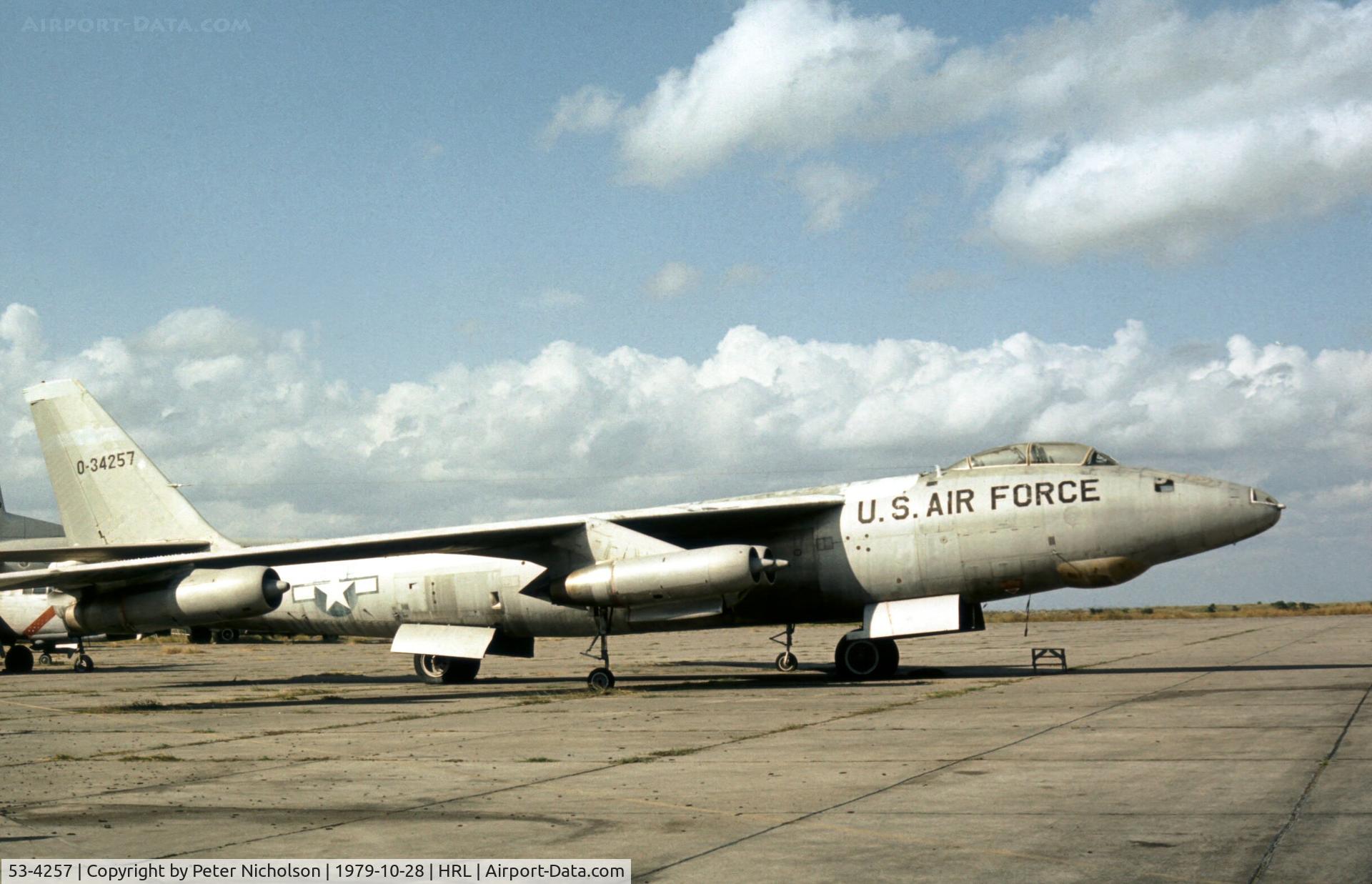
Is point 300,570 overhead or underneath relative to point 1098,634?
overhead

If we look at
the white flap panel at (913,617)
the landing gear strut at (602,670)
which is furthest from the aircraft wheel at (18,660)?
the white flap panel at (913,617)

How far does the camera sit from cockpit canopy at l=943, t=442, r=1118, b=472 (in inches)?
821

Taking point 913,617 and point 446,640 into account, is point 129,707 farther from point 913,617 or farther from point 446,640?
point 913,617

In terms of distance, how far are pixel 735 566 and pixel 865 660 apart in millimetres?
3528

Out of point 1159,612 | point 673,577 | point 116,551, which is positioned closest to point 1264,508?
A: point 673,577

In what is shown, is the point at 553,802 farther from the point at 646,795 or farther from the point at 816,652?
the point at 816,652

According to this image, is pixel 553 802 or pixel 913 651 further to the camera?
pixel 913 651

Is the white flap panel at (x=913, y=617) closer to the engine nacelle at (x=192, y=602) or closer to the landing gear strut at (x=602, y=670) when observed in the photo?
the landing gear strut at (x=602, y=670)

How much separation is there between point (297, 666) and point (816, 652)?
14569 mm

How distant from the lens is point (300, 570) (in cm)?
2636

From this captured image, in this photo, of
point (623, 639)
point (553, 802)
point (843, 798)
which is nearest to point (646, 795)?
point (553, 802)

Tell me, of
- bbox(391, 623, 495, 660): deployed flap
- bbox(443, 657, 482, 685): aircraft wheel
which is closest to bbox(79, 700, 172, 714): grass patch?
bbox(391, 623, 495, 660): deployed flap

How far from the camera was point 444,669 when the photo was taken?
26078 mm

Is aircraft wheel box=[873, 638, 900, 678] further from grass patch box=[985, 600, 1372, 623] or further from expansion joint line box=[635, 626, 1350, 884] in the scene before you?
grass patch box=[985, 600, 1372, 623]
